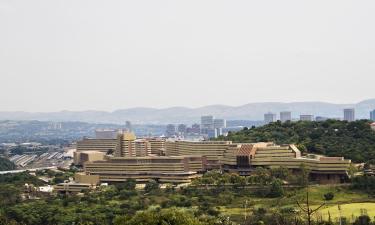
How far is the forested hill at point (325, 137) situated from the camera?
160 ft

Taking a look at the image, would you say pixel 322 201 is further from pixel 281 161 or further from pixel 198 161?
pixel 198 161

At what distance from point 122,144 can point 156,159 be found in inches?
269

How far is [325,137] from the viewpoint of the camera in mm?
53562

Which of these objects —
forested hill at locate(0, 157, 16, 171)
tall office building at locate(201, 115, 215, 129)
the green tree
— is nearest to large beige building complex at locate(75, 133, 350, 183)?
the green tree

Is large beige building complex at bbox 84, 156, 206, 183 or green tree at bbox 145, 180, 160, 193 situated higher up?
large beige building complex at bbox 84, 156, 206, 183

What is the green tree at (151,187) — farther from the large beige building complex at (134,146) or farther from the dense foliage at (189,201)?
the large beige building complex at (134,146)

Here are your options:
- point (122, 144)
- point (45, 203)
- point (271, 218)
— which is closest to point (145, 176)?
point (122, 144)

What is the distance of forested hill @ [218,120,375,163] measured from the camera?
48875 millimetres

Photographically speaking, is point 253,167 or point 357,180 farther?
point 253,167

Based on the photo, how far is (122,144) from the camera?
5959cm

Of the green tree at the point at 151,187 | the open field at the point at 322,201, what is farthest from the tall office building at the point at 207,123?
the open field at the point at 322,201

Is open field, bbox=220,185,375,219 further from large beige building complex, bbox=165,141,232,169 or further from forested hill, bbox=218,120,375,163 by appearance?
large beige building complex, bbox=165,141,232,169

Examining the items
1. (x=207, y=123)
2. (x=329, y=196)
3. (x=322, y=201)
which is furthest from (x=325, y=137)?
(x=207, y=123)

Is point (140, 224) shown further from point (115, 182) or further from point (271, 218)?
point (115, 182)
